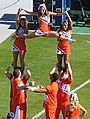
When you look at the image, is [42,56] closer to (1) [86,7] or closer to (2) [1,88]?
(2) [1,88]

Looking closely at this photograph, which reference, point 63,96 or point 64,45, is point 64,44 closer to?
point 64,45

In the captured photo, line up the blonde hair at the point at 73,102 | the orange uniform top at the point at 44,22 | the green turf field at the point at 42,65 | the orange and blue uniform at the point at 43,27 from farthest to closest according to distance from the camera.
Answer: the orange uniform top at the point at 44,22
the orange and blue uniform at the point at 43,27
the green turf field at the point at 42,65
the blonde hair at the point at 73,102

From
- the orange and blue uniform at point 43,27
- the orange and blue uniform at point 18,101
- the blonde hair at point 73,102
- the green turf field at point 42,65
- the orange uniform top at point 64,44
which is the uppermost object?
the orange and blue uniform at point 43,27

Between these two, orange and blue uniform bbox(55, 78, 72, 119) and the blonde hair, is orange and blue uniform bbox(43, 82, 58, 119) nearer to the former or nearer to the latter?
orange and blue uniform bbox(55, 78, 72, 119)

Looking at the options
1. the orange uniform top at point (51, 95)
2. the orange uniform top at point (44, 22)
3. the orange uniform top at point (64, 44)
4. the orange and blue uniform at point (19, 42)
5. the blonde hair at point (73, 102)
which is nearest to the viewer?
the blonde hair at point (73, 102)

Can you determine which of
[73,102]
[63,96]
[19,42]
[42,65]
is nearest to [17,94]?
[63,96]

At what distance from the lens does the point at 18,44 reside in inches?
649

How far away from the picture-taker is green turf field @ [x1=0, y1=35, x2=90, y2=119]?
1653 centimetres

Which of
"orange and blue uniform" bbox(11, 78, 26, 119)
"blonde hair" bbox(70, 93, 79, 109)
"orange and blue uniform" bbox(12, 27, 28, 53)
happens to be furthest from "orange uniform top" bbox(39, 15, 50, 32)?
"blonde hair" bbox(70, 93, 79, 109)

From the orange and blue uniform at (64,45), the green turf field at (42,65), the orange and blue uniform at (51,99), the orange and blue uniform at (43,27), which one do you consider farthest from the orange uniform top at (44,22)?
the orange and blue uniform at (51,99)

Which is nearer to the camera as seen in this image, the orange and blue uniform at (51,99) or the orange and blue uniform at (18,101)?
the orange and blue uniform at (51,99)

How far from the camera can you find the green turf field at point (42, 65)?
1653 centimetres

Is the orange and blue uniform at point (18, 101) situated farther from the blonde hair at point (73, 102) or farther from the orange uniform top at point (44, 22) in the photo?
the orange uniform top at point (44, 22)

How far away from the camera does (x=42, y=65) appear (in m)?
20.5
